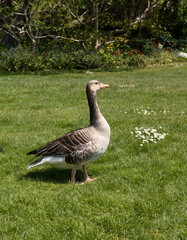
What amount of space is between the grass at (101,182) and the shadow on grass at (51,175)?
0.02 metres

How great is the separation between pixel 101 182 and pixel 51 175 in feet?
2.92

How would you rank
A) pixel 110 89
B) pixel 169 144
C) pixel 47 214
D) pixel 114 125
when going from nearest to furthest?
pixel 47 214, pixel 169 144, pixel 114 125, pixel 110 89

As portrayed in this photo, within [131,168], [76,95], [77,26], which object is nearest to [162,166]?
[131,168]

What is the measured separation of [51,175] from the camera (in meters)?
4.82

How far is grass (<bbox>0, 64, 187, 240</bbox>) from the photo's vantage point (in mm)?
3402

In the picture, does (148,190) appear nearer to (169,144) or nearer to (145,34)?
(169,144)

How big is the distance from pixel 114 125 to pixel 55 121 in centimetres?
153

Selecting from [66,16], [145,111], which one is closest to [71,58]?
[66,16]

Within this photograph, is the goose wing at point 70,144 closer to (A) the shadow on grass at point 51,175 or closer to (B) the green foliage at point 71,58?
(A) the shadow on grass at point 51,175

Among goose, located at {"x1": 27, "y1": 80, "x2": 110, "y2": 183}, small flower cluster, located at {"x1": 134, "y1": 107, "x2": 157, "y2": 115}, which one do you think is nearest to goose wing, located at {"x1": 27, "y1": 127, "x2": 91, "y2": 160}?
goose, located at {"x1": 27, "y1": 80, "x2": 110, "y2": 183}

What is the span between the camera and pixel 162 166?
15.9 ft

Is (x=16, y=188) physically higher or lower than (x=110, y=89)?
higher

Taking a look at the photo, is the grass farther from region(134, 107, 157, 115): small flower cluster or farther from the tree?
the tree

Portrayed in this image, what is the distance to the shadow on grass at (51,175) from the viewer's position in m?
4.64
